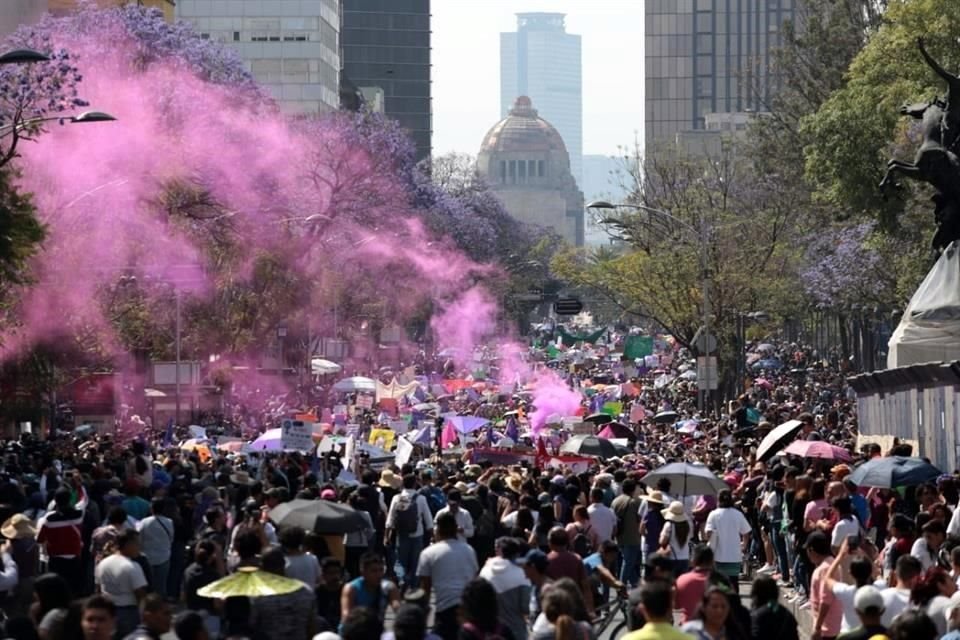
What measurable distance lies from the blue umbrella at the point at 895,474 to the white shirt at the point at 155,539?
18.6ft

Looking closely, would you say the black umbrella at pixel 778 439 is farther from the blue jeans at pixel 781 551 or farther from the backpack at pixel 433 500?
the backpack at pixel 433 500

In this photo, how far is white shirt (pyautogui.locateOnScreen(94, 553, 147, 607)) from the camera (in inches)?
614

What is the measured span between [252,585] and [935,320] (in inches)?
701

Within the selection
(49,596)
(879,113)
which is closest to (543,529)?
(49,596)

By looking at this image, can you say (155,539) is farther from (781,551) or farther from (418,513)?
(781,551)

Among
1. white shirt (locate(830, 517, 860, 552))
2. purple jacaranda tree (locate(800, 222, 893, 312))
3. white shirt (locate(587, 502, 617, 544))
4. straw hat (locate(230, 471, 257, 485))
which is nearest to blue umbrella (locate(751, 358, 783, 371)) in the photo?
purple jacaranda tree (locate(800, 222, 893, 312))

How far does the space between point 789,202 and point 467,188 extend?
80.4m

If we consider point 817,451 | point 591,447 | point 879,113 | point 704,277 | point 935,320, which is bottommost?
point 591,447

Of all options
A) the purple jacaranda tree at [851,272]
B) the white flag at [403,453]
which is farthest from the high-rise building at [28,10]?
the white flag at [403,453]

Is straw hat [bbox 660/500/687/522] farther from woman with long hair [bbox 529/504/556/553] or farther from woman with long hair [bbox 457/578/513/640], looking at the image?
woman with long hair [bbox 457/578/513/640]

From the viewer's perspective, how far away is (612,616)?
68.0ft

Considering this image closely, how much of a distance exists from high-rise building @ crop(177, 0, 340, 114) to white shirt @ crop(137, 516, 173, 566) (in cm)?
10507

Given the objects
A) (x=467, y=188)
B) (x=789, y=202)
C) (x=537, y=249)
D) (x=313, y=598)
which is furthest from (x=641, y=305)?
(x=537, y=249)

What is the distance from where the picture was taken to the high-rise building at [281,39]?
415 feet
